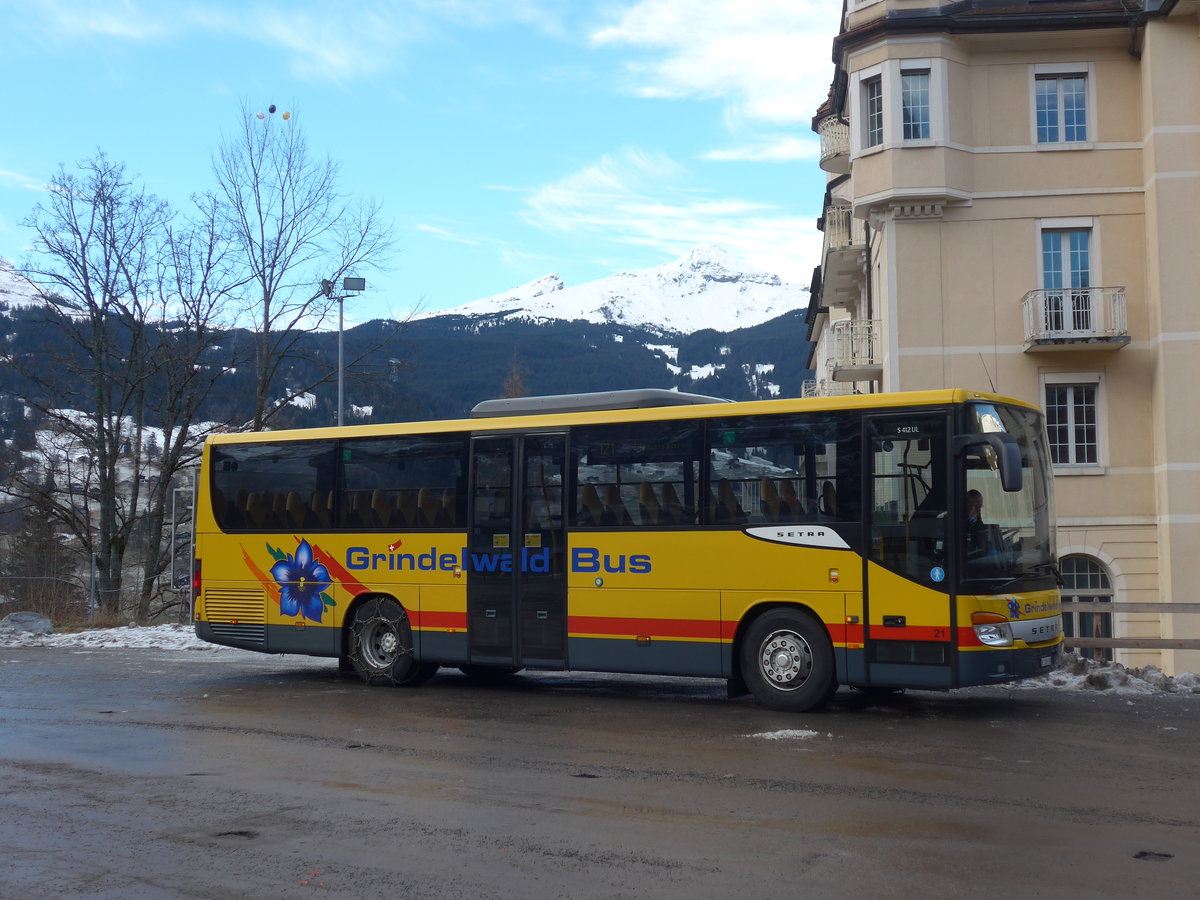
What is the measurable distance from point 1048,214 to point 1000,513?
19.7m

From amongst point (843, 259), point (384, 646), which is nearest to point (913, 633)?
point (384, 646)

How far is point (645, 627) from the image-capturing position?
1314 centimetres

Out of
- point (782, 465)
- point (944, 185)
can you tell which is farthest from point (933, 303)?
point (782, 465)

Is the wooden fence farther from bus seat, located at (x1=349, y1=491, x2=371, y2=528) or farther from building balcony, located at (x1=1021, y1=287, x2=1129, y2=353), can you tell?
building balcony, located at (x1=1021, y1=287, x2=1129, y2=353)

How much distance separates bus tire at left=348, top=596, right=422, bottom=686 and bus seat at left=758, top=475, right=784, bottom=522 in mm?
4810

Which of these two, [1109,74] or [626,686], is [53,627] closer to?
[626,686]

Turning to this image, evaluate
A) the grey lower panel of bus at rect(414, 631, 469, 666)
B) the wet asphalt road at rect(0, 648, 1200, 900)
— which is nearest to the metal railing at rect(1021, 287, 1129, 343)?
the wet asphalt road at rect(0, 648, 1200, 900)

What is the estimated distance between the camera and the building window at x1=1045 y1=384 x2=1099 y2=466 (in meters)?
28.8

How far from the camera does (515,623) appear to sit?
1396cm

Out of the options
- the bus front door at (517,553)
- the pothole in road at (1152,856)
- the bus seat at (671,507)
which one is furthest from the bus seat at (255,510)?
the pothole in road at (1152,856)

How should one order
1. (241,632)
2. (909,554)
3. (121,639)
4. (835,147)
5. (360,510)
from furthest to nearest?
(835,147) < (121,639) < (241,632) < (360,510) < (909,554)

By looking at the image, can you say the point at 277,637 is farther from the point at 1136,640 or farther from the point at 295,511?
the point at 1136,640

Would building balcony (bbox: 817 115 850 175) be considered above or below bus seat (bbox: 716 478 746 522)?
above

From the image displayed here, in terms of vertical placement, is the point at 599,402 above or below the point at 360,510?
above
